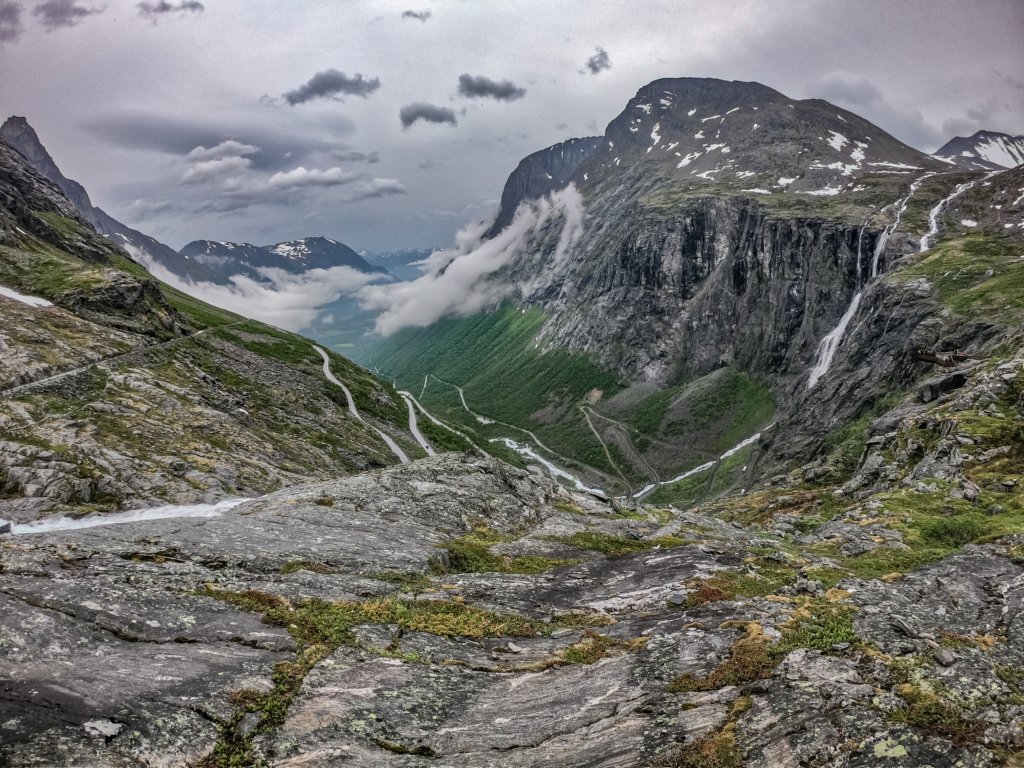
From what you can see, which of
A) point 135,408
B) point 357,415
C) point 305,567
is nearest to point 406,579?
point 305,567

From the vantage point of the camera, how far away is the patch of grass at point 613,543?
115 ft

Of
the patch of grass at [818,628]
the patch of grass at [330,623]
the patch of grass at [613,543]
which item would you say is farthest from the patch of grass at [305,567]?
the patch of grass at [818,628]

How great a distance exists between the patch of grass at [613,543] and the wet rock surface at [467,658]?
546 centimetres

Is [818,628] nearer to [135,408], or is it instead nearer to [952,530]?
[952,530]

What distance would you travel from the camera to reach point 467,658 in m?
19.6

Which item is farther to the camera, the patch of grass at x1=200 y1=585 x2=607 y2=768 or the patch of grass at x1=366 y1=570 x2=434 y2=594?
the patch of grass at x1=366 y1=570 x2=434 y2=594

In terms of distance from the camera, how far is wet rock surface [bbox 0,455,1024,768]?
43.4 ft

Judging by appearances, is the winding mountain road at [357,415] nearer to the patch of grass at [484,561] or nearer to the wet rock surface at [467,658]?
the patch of grass at [484,561]

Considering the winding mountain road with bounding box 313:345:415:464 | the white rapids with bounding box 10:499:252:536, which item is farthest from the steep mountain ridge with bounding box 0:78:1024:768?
the winding mountain road with bounding box 313:345:415:464

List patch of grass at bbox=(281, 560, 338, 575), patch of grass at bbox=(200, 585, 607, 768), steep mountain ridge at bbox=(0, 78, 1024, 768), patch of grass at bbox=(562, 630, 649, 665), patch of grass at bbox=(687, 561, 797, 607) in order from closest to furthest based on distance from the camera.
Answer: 1. steep mountain ridge at bbox=(0, 78, 1024, 768)
2. patch of grass at bbox=(200, 585, 607, 768)
3. patch of grass at bbox=(562, 630, 649, 665)
4. patch of grass at bbox=(687, 561, 797, 607)
5. patch of grass at bbox=(281, 560, 338, 575)

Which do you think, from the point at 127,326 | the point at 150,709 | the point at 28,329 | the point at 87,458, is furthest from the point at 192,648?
the point at 127,326

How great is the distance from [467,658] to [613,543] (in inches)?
747

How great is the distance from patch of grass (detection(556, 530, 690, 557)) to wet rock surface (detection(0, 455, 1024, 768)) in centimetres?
546

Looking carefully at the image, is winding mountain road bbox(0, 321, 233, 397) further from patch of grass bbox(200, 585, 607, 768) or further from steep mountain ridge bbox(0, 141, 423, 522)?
patch of grass bbox(200, 585, 607, 768)
